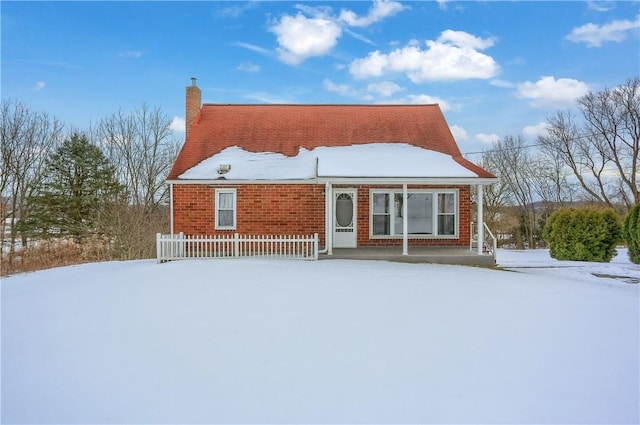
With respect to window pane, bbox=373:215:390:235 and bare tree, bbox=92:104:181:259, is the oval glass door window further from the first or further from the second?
bare tree, bbox=92:104:181:259

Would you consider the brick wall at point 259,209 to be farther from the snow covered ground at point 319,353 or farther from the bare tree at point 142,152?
the bare tree at point 142,152

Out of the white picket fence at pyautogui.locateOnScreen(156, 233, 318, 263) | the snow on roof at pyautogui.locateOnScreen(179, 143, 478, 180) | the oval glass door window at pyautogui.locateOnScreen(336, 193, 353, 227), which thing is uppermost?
the snow on roof at pyautogui.locateOnScreen(179, 143, 478, 180)

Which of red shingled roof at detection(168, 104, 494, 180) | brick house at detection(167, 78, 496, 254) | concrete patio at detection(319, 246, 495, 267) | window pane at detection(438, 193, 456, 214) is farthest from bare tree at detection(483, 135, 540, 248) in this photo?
concrete patio at detection(319, 246, 495, 267)

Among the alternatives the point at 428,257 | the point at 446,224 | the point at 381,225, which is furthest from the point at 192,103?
the point at 428,257

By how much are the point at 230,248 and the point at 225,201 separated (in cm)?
186

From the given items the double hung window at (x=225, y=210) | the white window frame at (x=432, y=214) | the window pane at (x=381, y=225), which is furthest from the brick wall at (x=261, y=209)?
the window pane at (x=381, y=225)

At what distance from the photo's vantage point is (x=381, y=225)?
14805mm

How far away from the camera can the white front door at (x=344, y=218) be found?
14703 millimetres

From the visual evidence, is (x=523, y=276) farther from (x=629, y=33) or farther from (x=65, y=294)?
(x=629, y=33)

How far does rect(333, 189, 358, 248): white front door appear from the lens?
14.7 metres

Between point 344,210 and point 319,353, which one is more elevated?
point 344,210

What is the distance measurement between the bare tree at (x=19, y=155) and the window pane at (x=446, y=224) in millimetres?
23845

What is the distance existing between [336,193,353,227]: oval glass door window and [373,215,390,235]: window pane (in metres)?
0.92

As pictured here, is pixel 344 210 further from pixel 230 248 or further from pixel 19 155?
pixel 19 155
